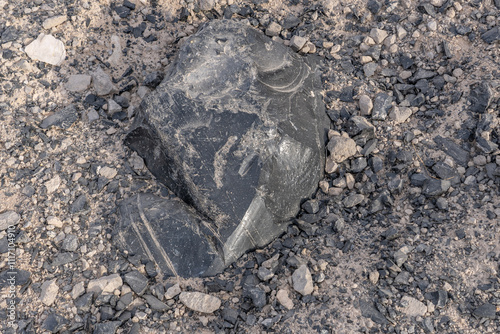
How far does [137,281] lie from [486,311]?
76.4 inches

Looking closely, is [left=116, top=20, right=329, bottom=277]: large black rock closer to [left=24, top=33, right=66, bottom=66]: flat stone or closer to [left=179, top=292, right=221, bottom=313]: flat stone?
[left=179, top=292, right=221, bottom=313]: flat stone

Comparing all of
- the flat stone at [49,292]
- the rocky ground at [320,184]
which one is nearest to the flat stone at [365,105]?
the rocky ground at [320,184]

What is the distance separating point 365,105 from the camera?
3.30 metres

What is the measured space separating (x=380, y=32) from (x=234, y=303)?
2239 millimetres

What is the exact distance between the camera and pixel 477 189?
2906 millimetres

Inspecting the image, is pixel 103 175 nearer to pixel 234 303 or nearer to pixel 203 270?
pixel 203 270

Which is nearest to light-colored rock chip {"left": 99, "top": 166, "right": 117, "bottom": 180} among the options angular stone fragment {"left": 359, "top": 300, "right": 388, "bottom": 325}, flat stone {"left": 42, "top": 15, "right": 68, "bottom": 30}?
flat stone {"left": 42, "top": 15, "right": 68, "bottom": 30}

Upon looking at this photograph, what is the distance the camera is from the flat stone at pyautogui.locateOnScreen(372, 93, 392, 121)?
3273mm

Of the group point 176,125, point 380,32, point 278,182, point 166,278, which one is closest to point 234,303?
point 166,278

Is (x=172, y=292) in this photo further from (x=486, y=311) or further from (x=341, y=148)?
(x=486, y=311)

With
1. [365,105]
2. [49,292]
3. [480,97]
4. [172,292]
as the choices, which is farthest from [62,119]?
[480,97]

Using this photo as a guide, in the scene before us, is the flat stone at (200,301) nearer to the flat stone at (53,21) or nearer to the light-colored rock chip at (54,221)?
the light-colored rock chip at (54,221)

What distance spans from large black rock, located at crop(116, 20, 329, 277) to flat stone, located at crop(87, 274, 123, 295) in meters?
0.21

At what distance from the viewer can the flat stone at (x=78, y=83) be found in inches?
134
